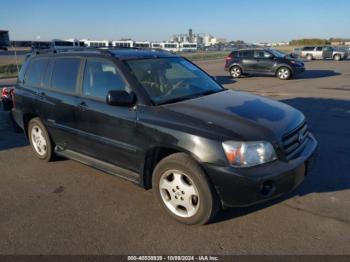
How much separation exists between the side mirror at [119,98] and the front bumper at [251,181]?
1.16 metres

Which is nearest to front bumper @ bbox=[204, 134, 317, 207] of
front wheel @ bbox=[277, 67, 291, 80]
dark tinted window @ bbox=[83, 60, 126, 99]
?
dark tinted window @ bbox=[83, 60, 126, 99]

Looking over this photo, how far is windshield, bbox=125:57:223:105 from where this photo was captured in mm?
4012

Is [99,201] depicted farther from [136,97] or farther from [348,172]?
[348,172]

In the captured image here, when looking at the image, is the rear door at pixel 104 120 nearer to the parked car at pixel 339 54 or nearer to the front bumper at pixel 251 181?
the front bumper at pixel 251 181

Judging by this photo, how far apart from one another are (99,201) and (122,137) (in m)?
0.86

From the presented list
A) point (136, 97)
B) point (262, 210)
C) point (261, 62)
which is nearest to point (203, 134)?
point (136, 97)

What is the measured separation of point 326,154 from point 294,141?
7.69ft

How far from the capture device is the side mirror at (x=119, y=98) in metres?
3.70

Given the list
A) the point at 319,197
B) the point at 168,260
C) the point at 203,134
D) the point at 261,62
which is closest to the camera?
the point at 168,260

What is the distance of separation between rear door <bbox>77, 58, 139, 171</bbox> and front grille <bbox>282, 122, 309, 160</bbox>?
163cm

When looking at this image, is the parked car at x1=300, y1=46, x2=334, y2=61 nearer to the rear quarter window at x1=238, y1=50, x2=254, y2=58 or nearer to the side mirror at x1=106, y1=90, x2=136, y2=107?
the rear quarter window at x1=238, y1=50, x2=254, y2=58

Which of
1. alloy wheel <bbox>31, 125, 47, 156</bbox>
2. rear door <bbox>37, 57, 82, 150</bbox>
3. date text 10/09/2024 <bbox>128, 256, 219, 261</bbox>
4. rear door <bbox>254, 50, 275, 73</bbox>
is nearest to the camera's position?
date text 10/09/2024 <bbox>128, 256, 219, 261</bbox>

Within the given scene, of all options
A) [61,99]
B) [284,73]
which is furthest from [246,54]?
[61,99]

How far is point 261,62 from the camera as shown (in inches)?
767
